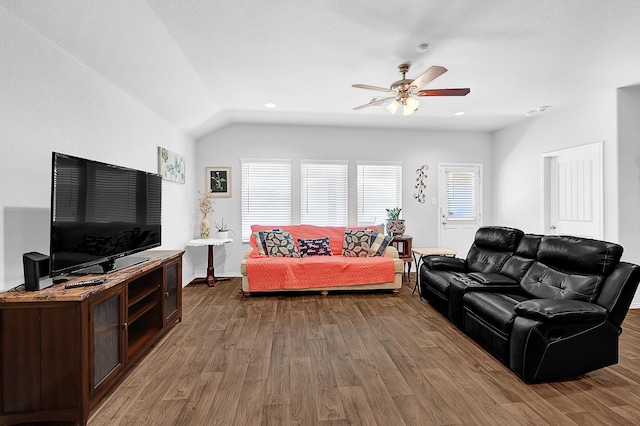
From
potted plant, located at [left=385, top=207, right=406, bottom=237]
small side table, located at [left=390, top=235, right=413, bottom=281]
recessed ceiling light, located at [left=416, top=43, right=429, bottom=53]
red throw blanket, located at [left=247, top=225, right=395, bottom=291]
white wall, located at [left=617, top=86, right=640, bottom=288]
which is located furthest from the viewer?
potted plant, located at [left=385, top=207, right=406, bottom=237]

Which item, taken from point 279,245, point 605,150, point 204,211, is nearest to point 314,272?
point 279,245

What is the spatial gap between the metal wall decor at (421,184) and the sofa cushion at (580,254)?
115 inches

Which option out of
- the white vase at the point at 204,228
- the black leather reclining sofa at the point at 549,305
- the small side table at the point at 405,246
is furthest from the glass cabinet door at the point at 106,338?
the small side table at the point at 405,246

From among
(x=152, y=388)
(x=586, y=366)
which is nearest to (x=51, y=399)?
(x=152, y=388)

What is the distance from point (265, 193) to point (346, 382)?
12.9 ft

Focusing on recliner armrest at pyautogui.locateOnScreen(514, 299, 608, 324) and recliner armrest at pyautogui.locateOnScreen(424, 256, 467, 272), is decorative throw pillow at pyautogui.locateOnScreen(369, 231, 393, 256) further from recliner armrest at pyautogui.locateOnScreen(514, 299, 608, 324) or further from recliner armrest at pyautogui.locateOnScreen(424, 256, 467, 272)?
recliner armrest at pyautogui.locateOnScreen(514, 299, 608, 324)

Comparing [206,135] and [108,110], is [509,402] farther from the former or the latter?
[206,135]

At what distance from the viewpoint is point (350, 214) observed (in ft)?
19.0

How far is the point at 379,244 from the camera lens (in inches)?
194

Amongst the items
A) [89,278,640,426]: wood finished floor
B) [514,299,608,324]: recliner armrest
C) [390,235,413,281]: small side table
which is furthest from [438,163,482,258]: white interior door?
[514,299,608,324]: recliner armrest

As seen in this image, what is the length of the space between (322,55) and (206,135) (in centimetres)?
327

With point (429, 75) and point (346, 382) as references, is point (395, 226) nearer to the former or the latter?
point (429, 75)

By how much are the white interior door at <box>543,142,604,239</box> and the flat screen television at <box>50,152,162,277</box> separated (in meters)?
5.44

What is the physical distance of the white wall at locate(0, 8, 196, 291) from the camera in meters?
1.89
